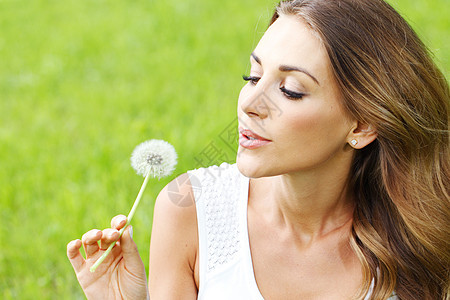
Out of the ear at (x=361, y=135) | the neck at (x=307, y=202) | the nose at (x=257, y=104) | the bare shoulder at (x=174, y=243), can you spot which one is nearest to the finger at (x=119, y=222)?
the bare shoulder at (x=174, y=243)

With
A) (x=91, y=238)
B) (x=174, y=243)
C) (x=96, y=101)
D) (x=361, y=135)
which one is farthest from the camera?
(x=96, y=101)

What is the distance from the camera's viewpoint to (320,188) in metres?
2.26

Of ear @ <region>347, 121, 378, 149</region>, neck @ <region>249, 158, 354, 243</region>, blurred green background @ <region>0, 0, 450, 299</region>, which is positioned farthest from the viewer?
blurred green background @ <region>0, 0, 450, 299</region>

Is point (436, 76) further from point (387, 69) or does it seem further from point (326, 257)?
point (326, 257)

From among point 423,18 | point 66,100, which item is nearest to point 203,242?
point 66,100

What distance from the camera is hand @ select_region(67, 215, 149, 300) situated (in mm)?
1899

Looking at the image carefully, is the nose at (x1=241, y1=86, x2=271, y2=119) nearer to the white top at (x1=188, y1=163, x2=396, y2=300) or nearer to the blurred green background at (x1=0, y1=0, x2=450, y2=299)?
the white top at (x1=188, y1=163, x2=396, y2=300)

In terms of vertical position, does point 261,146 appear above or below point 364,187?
above

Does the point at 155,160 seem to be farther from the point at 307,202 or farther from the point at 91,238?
the point at 307,202

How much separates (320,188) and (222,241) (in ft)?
1.39

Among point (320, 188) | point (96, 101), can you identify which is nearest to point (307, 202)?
point (320, 188)

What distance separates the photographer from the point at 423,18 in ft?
19.5

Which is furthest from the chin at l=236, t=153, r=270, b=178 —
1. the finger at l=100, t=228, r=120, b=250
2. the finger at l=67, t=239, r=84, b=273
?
the finger at l=67, t=239, r=84, b=273

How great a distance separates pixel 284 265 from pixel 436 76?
0.92m
